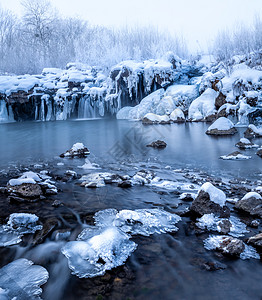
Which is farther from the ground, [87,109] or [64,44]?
[64,44]

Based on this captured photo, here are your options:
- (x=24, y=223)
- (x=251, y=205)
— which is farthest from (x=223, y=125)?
(x=24, y=223)

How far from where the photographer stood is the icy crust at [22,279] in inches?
63.1

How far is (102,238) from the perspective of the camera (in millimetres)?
2182

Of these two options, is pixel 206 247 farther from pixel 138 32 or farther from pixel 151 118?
pixel 138 32

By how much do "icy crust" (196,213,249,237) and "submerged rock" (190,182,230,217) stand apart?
0.07 m

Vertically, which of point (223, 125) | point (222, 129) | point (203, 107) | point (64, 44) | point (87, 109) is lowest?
point (222, 129)

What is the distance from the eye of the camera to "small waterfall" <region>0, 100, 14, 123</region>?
21.2 meters

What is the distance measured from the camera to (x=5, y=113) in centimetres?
2161

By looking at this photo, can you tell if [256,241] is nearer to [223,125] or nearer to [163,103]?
[223,125]

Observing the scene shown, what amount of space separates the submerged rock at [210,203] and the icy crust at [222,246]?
45 cm

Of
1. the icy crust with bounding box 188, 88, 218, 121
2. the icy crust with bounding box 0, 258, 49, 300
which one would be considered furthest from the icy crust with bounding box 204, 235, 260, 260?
the icy crust with bounding box 188, 88, 218, 121

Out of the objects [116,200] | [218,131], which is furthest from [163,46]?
[116,200]

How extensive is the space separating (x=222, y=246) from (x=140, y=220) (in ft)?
3.10

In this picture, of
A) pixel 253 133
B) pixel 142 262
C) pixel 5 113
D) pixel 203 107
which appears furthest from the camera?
pixel 5 113
